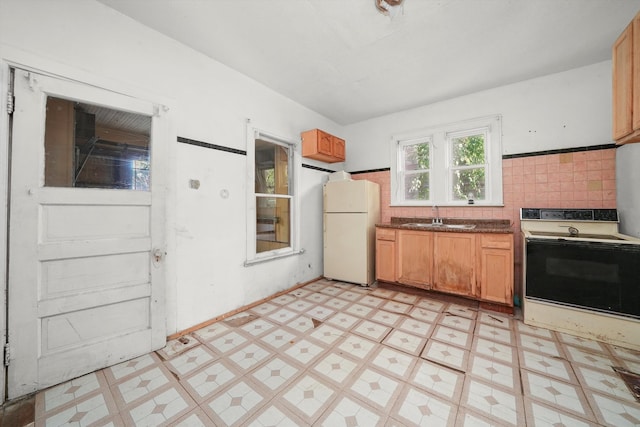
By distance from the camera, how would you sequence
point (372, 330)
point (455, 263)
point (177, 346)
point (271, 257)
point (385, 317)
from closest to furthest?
1. point (177, 346)
2. point (372, 330)
3. point (385, 317)
4. point (455, 263)
5. point (271, 257)

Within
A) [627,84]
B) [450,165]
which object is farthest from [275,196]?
[627,84]

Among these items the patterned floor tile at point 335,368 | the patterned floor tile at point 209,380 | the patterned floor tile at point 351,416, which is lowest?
the patterned floor tile at point 209,380

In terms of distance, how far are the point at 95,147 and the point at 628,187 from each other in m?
5.09

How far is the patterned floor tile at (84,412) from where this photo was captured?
4.62 feet

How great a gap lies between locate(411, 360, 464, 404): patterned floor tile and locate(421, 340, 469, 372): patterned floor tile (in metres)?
0.08

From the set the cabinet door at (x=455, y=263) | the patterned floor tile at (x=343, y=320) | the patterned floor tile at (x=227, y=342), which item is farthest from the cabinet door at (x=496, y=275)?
the patterned floor tile at (x=227, y=342)

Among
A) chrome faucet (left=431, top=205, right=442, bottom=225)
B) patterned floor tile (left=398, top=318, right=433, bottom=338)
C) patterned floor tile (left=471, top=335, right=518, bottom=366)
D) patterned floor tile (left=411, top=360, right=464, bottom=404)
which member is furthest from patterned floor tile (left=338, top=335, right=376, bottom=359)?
chrome faucet (left=431, top=205, right=442, bottom=225)

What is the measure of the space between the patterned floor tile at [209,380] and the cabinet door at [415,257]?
101 inches

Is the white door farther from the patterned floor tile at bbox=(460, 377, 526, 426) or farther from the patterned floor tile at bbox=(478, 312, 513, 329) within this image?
the patterned floor tile at bbox=(478, 312, 513, 329)

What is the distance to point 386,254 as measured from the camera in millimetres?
3674

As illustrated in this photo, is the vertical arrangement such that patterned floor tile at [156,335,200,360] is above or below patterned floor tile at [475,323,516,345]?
below

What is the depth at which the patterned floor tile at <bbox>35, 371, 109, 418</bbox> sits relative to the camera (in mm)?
1523

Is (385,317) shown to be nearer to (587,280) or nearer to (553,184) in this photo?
(587,280)

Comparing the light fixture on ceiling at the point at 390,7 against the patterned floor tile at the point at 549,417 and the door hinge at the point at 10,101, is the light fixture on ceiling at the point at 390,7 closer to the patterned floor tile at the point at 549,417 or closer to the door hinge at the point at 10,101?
the door hinge at the point at 10,101
